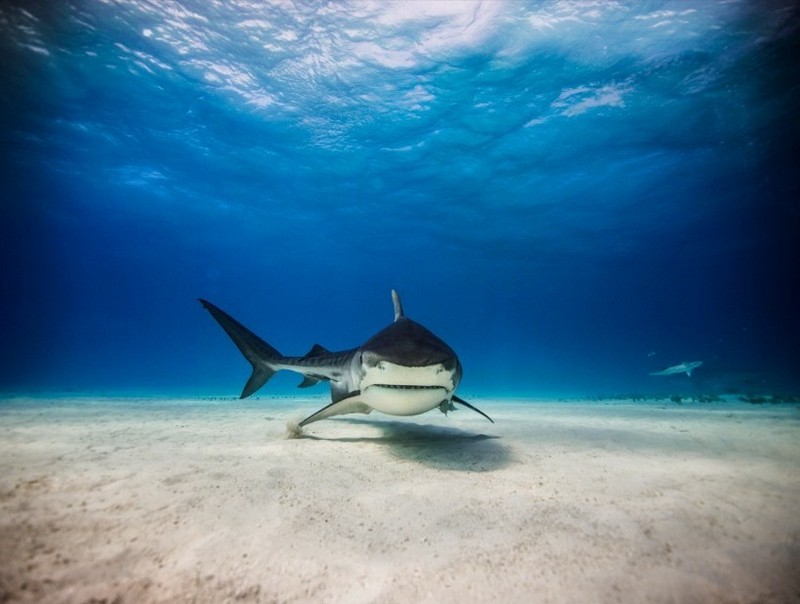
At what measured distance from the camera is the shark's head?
3430 millimetres

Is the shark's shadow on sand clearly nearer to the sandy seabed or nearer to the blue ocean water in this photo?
the sandy seabed

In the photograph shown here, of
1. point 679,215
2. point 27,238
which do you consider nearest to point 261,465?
point 679,215

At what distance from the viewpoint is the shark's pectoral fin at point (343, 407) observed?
13.4ft

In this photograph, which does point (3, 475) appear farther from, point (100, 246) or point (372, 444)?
point (100, 246)

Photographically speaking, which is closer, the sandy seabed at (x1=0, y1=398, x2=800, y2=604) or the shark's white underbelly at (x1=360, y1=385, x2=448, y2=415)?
the sandy seabed at (x1=0, y1=398, x2=800, y2=604)

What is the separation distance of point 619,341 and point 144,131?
151 metres

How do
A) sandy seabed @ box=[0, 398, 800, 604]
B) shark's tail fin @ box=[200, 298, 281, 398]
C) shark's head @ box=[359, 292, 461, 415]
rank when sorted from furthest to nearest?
shark's tail fin @ box=[200, 298, 281, 398] < shark's head @ box=[359, 292, 461, 415] < sandy seabed @ box=[0, 398, 800, 604]

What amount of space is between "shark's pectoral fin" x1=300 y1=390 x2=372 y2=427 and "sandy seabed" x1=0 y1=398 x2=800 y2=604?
0.37m

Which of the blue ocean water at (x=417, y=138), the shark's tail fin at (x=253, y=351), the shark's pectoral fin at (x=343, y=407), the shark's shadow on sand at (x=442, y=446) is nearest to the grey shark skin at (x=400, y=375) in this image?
the shark's pectoral fin at (x=343, y=407)

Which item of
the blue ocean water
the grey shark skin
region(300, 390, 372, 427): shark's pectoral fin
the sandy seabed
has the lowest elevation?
the sandy seabed

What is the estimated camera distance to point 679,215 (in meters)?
28.8

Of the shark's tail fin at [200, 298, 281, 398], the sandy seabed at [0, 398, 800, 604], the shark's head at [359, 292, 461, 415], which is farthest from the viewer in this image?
the shark's tail fin at [200, 298, 281, 398]

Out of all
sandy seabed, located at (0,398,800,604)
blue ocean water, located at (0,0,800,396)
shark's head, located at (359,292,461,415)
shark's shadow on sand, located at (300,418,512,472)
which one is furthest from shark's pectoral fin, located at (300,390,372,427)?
blue ocean water, located at (0,0,800,396)

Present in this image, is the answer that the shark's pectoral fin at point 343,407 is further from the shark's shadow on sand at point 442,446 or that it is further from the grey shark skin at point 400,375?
the shark's shadow on sand at point 442,446
